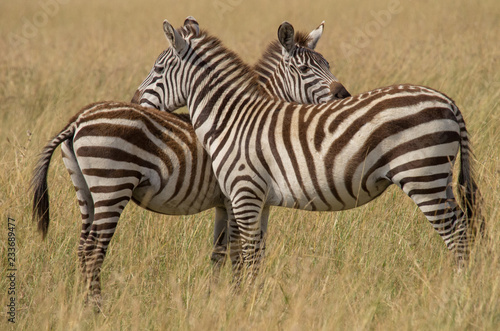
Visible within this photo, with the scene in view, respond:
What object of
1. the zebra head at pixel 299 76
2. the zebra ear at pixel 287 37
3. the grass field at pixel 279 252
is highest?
the zebra ear at pixel 287 37

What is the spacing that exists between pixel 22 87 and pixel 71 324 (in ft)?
26.0

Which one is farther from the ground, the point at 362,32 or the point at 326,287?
the point at 362,32

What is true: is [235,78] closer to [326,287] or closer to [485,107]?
[326,287]

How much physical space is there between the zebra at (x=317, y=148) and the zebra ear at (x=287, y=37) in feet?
3.55

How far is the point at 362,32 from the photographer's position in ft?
45.2

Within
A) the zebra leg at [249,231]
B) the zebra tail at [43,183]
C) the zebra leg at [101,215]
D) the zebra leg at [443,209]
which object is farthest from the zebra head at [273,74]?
the zebra leg at [443,209]


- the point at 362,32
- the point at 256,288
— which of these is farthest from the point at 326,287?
the point at 362,32

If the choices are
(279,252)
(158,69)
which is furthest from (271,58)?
(279,252)

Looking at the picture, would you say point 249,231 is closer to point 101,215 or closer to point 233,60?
point 101,215
